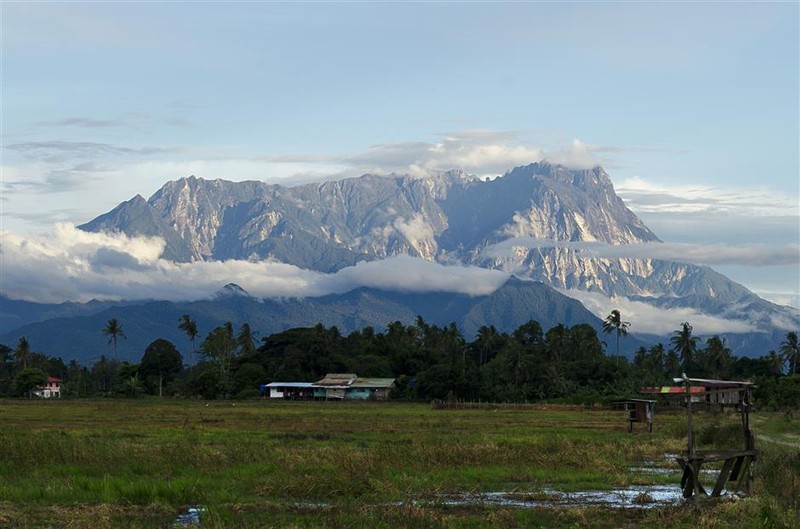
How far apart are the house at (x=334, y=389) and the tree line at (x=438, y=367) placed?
2.27 m

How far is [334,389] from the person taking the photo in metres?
130

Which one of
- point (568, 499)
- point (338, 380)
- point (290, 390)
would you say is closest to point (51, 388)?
point (290, 390)

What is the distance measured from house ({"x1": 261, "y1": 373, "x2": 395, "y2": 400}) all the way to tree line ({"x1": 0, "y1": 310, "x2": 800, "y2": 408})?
7.45ft

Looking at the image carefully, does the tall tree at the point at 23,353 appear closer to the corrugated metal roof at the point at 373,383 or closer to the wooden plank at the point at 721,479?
the corrugated metal roof at the point at 373,383

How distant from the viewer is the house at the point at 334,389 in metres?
128

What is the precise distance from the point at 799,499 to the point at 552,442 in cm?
1748

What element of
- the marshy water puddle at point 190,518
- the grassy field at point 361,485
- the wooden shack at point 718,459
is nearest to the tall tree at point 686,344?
the grassy field at point 361,485

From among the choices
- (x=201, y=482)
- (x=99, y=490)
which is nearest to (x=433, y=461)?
(x=201, y=482)

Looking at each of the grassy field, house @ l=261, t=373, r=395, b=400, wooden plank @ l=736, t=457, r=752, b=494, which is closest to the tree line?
house @ l=261, t=373, r=395, b=400

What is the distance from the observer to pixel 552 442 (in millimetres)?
42281

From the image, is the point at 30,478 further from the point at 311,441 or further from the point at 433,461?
the point at 311,441

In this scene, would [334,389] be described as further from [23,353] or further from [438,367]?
[23,353]

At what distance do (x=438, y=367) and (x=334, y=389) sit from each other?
1729cm

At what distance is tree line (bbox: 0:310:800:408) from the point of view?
118 meters
